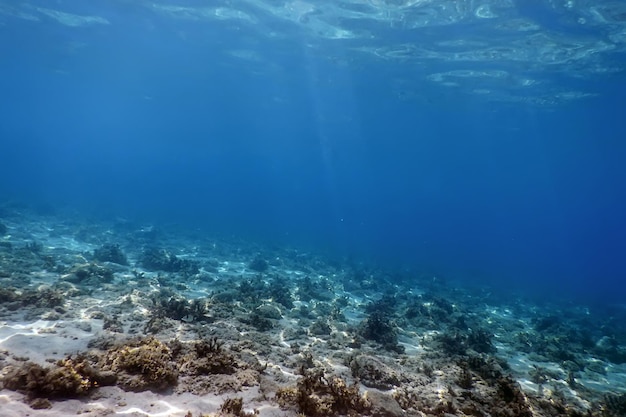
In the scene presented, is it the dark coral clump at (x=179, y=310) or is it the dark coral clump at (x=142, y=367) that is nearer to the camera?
the dark coral clump at (x=142, y=367)

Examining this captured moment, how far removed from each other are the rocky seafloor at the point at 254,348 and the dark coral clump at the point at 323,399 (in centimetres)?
2

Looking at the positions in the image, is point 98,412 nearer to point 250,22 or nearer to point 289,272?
point 289,272

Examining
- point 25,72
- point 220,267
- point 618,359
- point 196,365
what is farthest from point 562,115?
point 25,72

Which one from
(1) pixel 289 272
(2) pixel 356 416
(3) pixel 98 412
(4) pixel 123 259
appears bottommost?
(1) pixel 289 272

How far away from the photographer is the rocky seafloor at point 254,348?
5277mm

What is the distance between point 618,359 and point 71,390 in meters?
18.1

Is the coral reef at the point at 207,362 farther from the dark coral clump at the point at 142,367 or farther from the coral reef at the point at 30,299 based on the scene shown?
the coral reef at the point at 30,299

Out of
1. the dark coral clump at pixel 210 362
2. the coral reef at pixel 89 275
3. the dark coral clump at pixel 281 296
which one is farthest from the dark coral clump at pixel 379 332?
the coral reef at pixel 89 275

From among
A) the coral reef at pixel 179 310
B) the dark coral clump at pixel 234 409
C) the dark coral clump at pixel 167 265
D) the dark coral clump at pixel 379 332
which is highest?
the dark coral clump at pixel 234 409

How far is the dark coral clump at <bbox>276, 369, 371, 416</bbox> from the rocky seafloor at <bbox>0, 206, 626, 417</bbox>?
0.02 metres

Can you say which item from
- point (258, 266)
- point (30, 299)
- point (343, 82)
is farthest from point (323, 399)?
point (343, 82)

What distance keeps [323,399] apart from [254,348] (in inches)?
137

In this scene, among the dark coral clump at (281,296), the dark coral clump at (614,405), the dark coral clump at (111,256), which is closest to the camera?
the dark coral clump at (614,405)

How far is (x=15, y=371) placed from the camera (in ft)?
17.1
